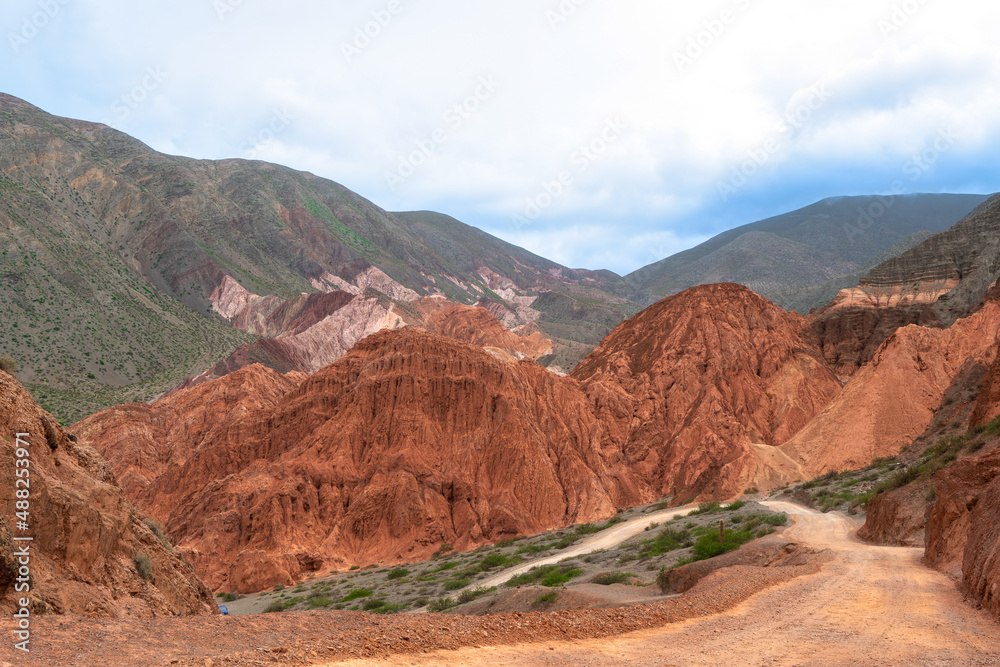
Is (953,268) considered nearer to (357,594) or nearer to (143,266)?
(357,594)

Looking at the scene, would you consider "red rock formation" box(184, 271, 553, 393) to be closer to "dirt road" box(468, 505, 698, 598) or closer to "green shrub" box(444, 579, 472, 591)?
"dirt road" box(468, 505, 698, 598)

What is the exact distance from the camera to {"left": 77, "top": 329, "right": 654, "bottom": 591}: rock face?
41.9m

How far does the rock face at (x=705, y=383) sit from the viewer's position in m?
53.8

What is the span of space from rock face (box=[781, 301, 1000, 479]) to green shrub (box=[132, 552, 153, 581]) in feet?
135

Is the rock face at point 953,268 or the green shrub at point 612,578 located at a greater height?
the rock face at point 953,268

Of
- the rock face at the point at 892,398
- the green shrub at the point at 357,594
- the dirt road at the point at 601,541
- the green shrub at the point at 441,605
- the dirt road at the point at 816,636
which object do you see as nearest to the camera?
the dirt road at the point at 816,636

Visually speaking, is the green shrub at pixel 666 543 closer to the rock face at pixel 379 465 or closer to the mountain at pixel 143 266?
the rock face at pixel 379 465

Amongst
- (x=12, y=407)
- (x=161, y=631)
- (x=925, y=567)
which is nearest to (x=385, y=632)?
(x=161, y=631)

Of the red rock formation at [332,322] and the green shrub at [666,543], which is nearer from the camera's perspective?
A: the green shrub at [666,543]

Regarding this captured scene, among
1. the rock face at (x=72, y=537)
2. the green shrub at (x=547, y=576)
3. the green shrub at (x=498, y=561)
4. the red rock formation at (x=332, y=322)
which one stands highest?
the red rock formation at (x=332, y=322)

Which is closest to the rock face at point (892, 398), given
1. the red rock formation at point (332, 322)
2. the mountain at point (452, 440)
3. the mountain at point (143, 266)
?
the mountain at point (452, 440)

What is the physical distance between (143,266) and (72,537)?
134728 mm

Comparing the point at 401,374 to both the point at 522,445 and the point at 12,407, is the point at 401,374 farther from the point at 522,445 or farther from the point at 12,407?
the point at 12,407

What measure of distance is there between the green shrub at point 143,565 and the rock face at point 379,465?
25731 millimetres
